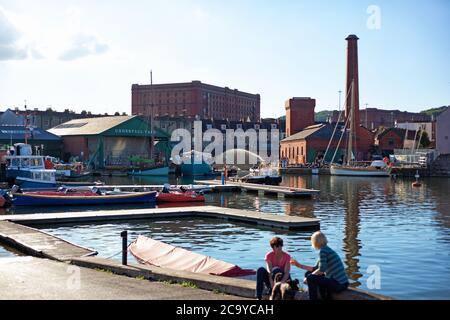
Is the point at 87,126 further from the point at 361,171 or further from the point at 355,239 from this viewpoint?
the point at 355,239

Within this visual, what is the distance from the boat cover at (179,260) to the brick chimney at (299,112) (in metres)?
117

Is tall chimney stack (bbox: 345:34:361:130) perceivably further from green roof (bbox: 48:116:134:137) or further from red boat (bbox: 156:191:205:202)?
red boat (bbox: 156:191:205:202)

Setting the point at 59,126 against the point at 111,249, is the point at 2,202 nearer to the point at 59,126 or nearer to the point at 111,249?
the point at 111,249

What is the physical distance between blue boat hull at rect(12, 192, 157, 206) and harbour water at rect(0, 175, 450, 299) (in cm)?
154

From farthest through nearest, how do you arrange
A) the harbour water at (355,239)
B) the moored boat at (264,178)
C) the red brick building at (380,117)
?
the red brick building at (380,117)
the moored boat at (264,178)
the harbour water at (355,239)

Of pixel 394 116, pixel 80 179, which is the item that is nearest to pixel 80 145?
pixel 80 179

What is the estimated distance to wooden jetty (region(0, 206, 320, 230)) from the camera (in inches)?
1196

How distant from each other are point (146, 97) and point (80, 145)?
215 ft

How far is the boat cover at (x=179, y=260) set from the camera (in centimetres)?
1628

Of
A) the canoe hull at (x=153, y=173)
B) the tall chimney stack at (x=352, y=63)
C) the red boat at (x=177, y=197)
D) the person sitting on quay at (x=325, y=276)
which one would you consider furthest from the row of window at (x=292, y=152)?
the person sitting on quay at (x=325, y=276)

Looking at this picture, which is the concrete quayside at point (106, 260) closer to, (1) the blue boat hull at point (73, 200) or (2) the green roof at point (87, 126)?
(1) the blue boat hull at point (73, 200)

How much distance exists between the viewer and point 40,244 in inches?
821

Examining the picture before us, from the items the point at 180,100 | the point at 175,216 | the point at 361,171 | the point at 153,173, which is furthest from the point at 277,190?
the point at 180,100

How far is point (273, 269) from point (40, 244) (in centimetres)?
1108
